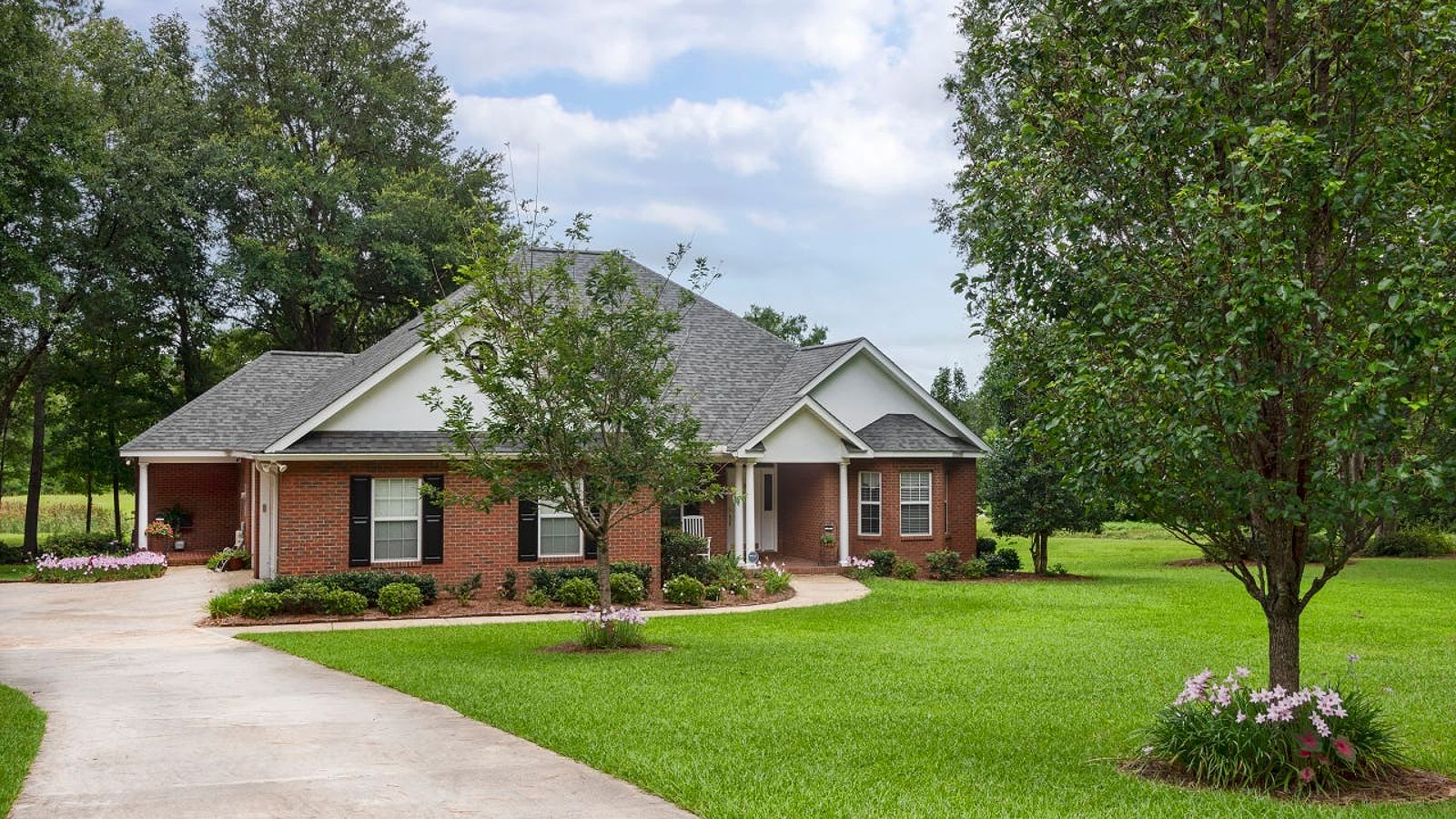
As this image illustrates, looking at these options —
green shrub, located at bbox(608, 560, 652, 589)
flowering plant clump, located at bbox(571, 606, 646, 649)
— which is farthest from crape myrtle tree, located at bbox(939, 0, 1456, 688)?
green shrub, located at bbox(608, 560, 652, 589)

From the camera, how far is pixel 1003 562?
2947 centimetres

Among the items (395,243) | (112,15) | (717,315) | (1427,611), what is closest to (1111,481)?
(1427,611)

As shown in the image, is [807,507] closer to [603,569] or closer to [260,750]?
[603,569]

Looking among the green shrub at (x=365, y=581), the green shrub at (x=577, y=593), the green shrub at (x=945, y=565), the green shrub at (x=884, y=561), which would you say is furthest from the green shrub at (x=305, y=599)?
the green shrub at (x=945, y=565)

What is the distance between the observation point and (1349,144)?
27.2ft

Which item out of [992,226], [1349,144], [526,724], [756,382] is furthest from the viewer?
[756,382]

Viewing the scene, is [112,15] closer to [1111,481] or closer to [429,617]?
[429,617]

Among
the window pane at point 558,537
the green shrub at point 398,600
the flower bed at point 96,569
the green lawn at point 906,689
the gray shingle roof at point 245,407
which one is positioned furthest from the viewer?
the gray shingle roof at point 245,407

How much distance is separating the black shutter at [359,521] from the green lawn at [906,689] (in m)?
4.15

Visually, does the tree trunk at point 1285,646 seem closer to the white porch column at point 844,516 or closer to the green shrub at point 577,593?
the green shrub at point 577,593

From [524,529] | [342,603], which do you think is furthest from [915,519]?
[342,603]

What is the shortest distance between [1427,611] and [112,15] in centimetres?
4023

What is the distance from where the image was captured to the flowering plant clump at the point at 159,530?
1185 inches

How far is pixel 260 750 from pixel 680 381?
19100 millimetres
